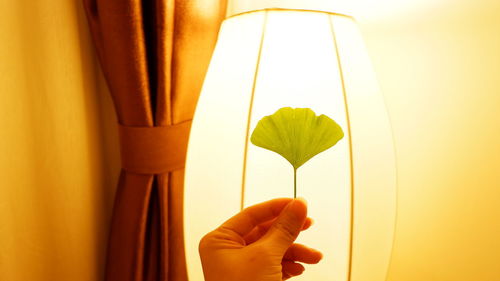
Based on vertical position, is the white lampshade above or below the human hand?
above

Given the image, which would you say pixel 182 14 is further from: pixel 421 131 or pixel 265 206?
pixel 421 131

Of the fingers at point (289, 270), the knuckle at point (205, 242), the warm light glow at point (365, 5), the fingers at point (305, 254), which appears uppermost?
the warm light glow at point (365, 5)

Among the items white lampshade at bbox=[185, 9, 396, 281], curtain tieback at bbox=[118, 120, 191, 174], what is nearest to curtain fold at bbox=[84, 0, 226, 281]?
curtain tieback at bbox=[118, 120, 191, 174]

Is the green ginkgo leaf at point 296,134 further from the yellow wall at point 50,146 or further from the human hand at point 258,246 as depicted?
the yellow wall at point 50,146

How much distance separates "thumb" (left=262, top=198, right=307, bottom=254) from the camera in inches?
20.1

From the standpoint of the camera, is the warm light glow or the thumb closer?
the thumb

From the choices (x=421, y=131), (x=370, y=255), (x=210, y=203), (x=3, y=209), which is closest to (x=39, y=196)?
(x=3, y=209)

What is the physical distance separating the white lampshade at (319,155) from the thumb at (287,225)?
2.4 inches

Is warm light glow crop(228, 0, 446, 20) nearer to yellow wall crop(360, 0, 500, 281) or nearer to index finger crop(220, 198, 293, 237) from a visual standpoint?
yellow wall crop(360, 0, 500, 281)

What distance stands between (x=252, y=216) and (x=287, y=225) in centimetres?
6

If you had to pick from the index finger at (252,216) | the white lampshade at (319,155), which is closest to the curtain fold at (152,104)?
the white lampshade at (319,155)

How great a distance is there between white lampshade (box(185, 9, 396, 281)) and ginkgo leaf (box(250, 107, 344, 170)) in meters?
0.03

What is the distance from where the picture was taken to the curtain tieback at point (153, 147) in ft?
2.70

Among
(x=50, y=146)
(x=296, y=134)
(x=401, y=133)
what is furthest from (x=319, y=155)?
(x=50, y=146)
